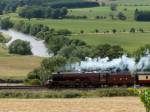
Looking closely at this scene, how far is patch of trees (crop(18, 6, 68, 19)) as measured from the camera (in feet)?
630

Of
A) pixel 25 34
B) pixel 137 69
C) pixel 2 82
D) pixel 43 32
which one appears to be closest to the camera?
pixel 137 69

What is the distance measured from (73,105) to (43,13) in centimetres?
16176

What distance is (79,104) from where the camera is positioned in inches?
1399

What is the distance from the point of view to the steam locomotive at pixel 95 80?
4528cm

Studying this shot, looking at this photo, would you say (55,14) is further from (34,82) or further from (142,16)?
(34,82)

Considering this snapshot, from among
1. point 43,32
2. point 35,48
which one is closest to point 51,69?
point 35,48

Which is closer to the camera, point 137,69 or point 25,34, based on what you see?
point 137,69

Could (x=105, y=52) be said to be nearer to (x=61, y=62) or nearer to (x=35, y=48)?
(x=61, y=62)

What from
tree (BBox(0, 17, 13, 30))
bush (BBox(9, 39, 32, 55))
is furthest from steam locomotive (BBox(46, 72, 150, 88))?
tree (BBox(0, 17, 13, 30))

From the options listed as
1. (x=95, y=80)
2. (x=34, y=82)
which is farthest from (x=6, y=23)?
(x=95, y=80)

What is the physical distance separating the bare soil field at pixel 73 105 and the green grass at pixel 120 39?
80.2 metres

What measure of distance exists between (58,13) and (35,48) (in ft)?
229

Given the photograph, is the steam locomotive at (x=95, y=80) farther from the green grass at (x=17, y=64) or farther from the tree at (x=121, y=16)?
the tree at (x=121, y=16)

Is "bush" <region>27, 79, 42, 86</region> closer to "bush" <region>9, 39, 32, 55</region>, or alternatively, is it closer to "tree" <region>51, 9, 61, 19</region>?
"bush" <region>9, 39, 32, 55</region>
